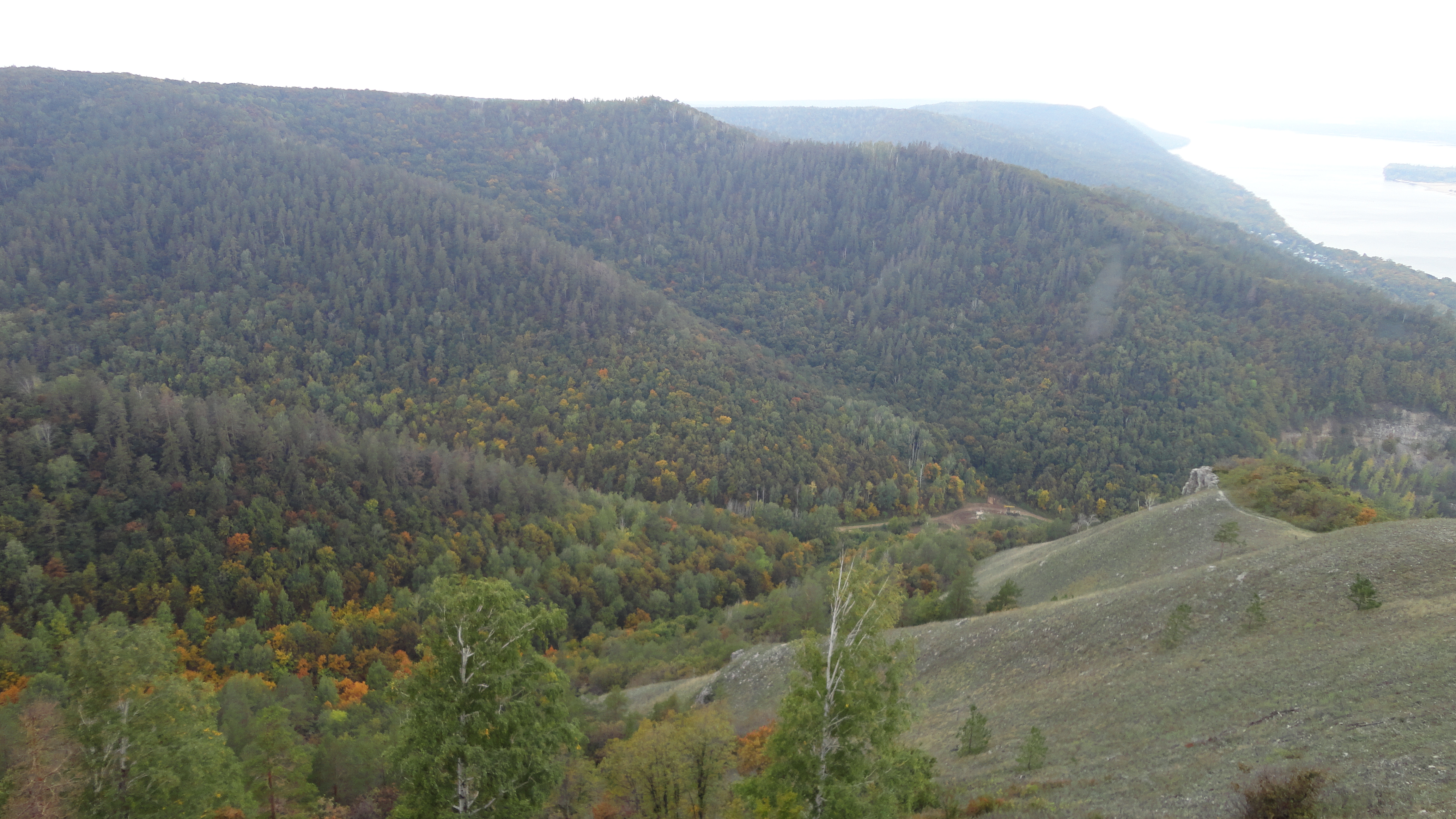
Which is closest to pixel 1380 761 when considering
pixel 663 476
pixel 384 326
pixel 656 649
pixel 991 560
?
pixel 656 649

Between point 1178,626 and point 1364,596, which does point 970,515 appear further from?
point 1364,596

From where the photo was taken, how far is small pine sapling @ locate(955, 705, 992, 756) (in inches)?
Answer: 1474

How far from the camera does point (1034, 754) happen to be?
32.3 metres

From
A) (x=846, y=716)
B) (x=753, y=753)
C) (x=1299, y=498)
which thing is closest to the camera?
(x=846, y=716)

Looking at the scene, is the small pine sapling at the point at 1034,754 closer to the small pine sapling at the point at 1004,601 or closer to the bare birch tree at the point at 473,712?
the bare birch tree at the point at 473,712

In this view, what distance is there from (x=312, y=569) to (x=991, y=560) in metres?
93.9

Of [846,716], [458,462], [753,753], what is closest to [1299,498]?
[753,753]

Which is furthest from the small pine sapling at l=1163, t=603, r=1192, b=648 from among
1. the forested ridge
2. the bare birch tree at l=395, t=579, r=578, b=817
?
the bare birch tree at l=395, t=579, r=578, b=817

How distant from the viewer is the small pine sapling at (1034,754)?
32.2 metres

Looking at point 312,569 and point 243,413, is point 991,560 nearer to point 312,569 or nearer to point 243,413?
point 312,569

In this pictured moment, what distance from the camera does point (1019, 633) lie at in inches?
2032

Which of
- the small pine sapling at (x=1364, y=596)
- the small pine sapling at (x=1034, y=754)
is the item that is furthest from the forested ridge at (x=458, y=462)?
the small pine sapling at (x=1364, y=596)

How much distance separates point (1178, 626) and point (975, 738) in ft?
50.0

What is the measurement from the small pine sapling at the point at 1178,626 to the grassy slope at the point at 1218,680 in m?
0.50
